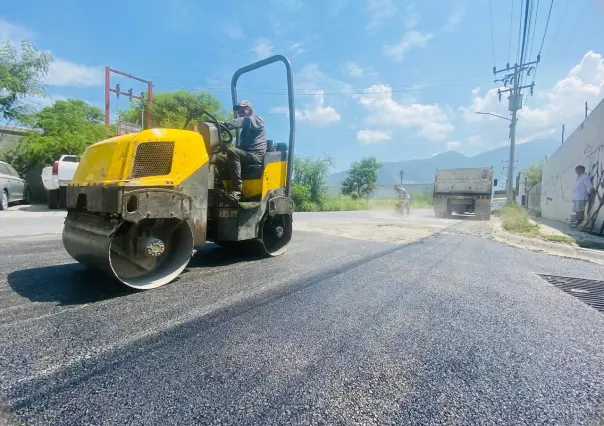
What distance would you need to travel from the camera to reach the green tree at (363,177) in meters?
45.9

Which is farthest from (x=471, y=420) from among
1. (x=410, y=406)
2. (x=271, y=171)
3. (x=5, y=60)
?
(x=5, y=60)

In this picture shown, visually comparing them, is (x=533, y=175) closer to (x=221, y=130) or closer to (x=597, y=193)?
(x=597, y=193)

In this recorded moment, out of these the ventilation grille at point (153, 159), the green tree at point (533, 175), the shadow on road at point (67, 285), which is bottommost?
the shadow on road at point (67, 285)

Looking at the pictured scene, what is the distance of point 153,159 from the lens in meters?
2.78

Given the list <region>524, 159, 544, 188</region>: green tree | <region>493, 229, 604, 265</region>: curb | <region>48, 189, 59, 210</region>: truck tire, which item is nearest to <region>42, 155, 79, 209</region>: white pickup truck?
<region>48, 189, 59, 210</region>: truck tire

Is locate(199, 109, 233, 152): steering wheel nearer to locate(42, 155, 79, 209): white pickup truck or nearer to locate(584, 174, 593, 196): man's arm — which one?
locate(42, 155, 79, 209): white pickup truck

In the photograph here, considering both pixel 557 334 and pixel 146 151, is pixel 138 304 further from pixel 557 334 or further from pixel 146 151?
pixel 557 334

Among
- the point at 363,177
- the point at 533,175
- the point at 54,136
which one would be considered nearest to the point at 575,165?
the point at 54,136

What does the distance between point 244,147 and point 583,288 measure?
12.8 ft

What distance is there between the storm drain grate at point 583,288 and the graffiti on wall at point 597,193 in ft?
17.2

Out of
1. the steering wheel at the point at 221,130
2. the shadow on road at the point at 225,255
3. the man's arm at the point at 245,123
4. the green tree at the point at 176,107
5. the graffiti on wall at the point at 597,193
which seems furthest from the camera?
the green tree at the point at 176,107

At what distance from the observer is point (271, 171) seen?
13.5ft

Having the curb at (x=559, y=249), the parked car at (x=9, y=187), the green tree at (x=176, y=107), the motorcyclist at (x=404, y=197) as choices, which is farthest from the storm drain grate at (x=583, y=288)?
the green tree at (x=176, y=107)

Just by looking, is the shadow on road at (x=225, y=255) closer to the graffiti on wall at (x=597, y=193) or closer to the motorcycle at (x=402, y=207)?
the graffiti on wall at (x=597, y=193)
